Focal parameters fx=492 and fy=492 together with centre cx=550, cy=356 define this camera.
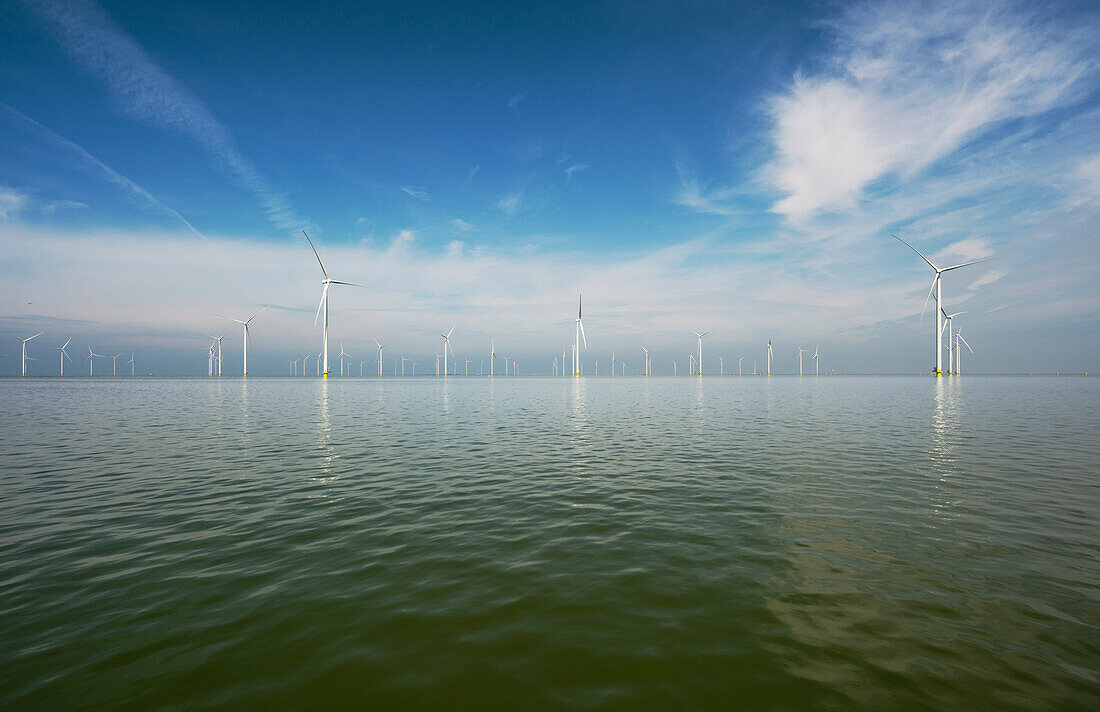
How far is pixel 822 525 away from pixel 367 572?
460 inches

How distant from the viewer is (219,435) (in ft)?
107

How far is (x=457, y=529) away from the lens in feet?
43.9

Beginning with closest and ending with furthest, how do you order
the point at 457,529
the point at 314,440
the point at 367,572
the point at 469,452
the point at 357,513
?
the point at 367,572, the point at 457,529, the point at 357,513, the point at 469,452, the point at 314,440

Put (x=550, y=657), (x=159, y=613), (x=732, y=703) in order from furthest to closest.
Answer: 1. (x=159, y=613)
2. (x=550, y=657)
3. (x=732, y=703)

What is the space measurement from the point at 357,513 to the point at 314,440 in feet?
59.2

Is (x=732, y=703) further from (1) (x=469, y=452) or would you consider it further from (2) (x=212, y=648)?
(1) (x=469, y=452)

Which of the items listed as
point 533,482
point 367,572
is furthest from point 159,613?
point 533,482

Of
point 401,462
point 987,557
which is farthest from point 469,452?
point 987,557

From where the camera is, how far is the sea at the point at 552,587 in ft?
22.0

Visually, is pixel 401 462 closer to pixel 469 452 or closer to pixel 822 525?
pixel 469 452

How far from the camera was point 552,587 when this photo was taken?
9.76 m

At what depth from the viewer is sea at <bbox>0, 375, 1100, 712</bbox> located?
264 inches

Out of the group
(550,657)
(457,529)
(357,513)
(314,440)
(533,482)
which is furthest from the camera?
(314,440)

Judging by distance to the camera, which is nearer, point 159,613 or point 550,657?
point 550,657
